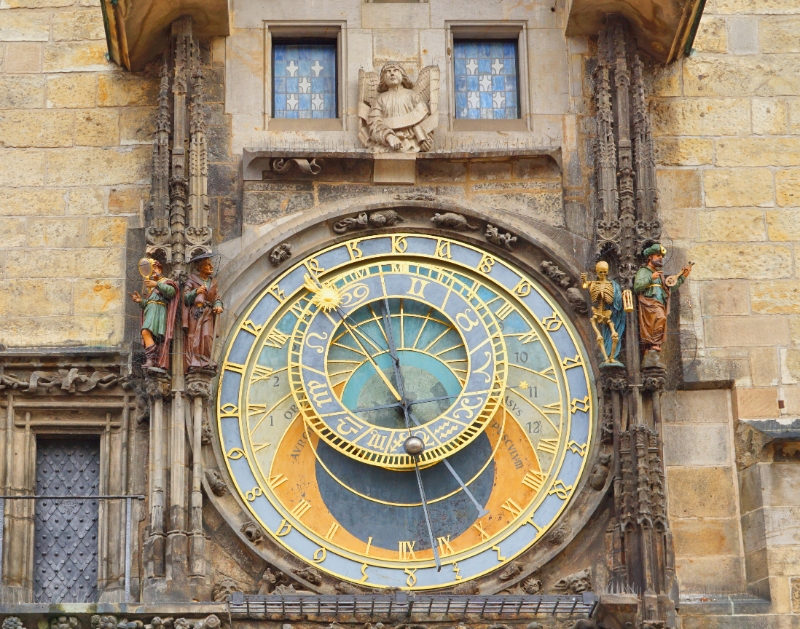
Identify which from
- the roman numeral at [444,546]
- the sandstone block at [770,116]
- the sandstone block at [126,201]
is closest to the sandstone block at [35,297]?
the sandstone block at [126,201]

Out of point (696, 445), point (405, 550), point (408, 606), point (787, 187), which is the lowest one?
point (408, 606)

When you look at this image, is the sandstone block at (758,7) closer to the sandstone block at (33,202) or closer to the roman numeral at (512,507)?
the roman numeral at (512,507)

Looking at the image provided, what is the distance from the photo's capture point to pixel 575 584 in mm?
14039

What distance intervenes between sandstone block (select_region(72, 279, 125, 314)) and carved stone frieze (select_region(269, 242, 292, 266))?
1006 mm

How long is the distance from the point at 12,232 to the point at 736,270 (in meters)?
4.77

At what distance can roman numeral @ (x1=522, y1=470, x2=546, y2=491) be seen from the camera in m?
14.4

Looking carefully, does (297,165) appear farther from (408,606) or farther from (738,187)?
(408,606)

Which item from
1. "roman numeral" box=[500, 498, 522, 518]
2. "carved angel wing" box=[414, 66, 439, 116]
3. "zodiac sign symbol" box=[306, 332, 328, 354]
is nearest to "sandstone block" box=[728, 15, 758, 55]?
"carved angel wing" box=[414, 66, 439, 116]

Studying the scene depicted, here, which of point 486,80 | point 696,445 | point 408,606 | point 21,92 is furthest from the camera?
point 486,80

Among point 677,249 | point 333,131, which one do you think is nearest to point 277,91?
point 333,131

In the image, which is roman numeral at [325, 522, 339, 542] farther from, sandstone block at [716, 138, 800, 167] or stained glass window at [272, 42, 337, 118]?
sandstone block at [716, 138, 800, 167]

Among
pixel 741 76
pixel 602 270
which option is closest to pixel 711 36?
pixel 741 76

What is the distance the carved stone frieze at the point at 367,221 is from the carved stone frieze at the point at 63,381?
1.69 metres

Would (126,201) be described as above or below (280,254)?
above
